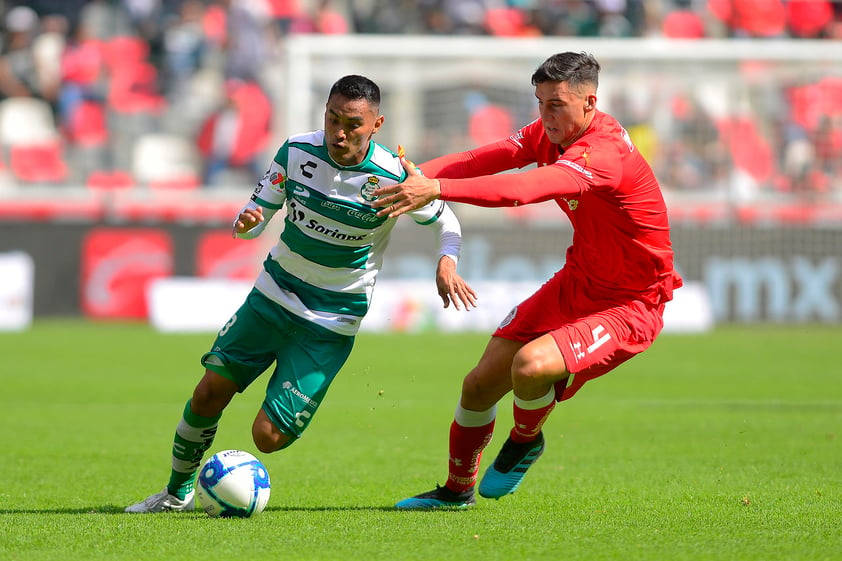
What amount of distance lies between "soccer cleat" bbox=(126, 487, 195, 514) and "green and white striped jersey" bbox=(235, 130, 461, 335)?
1138 millimetres

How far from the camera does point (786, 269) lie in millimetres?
18891

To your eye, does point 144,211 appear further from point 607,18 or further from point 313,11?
point 607,18

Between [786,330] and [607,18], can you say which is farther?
[607,18]

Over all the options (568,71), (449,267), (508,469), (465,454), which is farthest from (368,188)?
(508,469)

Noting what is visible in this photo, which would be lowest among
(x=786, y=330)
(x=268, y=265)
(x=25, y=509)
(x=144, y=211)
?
(x=786, y=330)

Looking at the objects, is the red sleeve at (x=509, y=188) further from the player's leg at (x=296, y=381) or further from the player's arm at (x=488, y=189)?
the player's leg at (x=296, y=381)

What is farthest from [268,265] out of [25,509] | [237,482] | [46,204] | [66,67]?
[66,67]

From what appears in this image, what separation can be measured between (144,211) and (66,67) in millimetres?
4035

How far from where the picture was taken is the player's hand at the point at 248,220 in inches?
230

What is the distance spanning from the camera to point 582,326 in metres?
6.04

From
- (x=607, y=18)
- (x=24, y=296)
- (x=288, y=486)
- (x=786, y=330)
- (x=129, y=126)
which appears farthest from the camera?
(x=607, y=18)

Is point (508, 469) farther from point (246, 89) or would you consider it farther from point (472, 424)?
point (246, 89)

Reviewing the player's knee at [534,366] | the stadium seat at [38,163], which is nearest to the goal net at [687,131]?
the stadium seat at [38,163]

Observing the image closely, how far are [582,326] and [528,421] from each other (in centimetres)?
59
